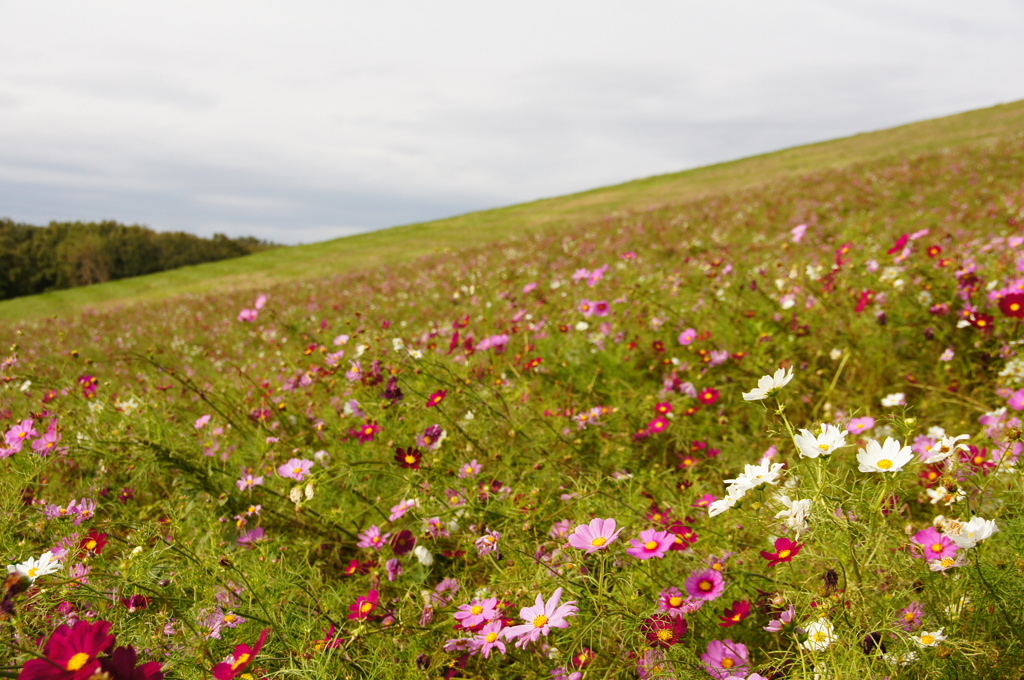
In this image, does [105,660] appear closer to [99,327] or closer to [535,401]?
[535,401]

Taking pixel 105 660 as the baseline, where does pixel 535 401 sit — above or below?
below

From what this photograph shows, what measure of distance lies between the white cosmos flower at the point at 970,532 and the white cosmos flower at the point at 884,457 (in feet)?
0.65

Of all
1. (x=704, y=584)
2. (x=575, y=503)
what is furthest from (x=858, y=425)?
(x=575, y=503)

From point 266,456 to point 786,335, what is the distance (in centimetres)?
314

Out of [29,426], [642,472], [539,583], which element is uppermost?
[29,426]

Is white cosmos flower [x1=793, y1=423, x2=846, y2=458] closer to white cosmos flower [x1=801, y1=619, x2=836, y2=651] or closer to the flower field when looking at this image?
the flower field

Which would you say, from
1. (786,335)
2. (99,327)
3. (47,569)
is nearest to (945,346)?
(786,335)

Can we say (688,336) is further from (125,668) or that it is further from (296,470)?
(125,668)

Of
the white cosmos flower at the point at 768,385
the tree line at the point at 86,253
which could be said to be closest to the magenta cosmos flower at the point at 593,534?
the white cosmos flower at the point at 768,385

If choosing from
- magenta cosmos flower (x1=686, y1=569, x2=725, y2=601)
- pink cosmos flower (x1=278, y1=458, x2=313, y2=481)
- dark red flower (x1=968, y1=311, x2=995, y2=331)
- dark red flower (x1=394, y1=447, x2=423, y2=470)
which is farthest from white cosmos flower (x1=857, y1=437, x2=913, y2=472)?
dark red flower (x1=968, y1=311, x2=995, y2=331)

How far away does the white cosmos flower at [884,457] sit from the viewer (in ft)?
3.61

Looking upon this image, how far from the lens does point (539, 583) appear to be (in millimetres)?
1496

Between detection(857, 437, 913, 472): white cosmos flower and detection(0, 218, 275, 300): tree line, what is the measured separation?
36.1 meters

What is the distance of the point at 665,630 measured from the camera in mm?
1269
